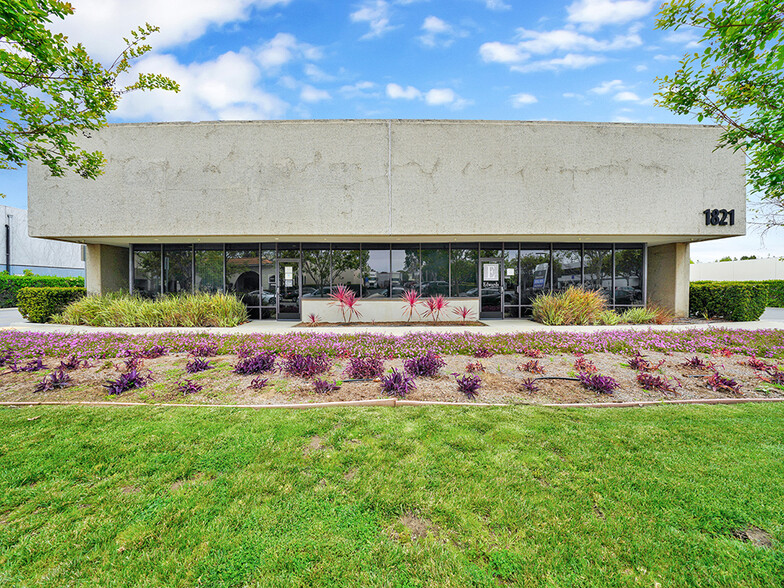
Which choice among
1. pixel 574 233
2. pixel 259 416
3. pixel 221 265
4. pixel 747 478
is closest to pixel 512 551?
pixel 747 478

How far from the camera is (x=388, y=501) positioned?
7.73ft

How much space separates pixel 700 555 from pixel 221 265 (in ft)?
48.8

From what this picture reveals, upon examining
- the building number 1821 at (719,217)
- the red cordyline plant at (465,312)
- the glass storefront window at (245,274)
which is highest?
the building number 1821 at (719,217)

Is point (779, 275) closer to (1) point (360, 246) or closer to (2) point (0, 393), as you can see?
(1) point (360, 246)

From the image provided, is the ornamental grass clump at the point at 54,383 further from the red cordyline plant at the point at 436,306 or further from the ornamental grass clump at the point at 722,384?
the ornamental grass clump at the point at 722,384

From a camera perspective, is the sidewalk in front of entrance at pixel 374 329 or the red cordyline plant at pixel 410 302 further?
the red cordyline plant at pixel 410 302

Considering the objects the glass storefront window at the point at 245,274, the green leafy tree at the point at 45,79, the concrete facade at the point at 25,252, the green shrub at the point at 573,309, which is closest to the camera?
the green leafy tree at the point at 45,79

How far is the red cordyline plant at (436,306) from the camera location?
37.5 ft

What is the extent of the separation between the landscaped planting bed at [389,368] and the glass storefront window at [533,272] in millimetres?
5483

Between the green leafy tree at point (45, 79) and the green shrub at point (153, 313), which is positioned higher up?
the green leafy tree at point (45, 79)

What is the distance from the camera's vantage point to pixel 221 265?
13.5 metres

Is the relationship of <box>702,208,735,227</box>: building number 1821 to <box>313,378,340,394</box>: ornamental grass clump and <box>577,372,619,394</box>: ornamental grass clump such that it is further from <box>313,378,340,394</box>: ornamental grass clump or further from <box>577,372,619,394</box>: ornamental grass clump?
<box>313,378,340,394</box>: ornamental grass clump

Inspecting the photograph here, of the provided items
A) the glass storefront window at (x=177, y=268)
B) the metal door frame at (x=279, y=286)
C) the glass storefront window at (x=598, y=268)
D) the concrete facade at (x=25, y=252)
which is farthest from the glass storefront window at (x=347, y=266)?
the concrete facade at (x=25, y=252)

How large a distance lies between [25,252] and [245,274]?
3458 cm
